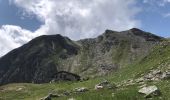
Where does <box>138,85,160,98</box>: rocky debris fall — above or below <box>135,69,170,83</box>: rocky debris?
below

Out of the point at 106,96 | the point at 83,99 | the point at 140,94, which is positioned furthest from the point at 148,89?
the point at 83,99

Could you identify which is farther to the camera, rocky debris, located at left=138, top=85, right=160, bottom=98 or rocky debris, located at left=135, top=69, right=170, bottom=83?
rocky debris, located at left=135, top=69, right=170, bottom=83

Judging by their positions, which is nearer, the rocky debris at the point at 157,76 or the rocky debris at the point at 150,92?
the rocky debris at the point at 150,92

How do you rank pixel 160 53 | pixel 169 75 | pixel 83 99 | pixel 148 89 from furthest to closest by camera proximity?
pixel 160 53
pixel 169 75
pixel 83 99
pixel 148 89

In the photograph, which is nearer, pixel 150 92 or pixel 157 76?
pixel 150 92

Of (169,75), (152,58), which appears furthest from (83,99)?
(152,58)

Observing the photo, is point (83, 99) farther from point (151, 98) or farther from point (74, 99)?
point (151, 98)

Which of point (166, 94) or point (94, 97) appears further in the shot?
point (94, 97)

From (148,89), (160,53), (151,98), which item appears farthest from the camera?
(160,53)

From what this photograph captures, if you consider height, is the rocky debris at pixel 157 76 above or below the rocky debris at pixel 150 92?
above

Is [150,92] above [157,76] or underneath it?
underneath

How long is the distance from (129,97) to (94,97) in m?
3.61

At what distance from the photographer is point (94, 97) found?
3266cm

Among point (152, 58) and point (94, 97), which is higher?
point (152, 58)
